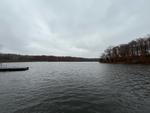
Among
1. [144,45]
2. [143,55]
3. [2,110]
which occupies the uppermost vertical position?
[144,45]

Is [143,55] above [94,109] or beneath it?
above

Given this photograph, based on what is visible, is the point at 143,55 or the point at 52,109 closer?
the point at 52,109

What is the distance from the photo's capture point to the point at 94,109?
26.3 ft

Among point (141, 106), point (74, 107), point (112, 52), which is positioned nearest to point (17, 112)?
point (74, 107)

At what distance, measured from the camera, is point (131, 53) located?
8594 centimetres

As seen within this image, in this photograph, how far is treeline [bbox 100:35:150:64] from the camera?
7273 centimetres

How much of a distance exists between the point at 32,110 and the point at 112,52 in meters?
99.3

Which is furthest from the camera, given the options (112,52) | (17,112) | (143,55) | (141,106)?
(112,52)

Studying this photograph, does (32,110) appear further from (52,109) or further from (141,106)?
(141,106)

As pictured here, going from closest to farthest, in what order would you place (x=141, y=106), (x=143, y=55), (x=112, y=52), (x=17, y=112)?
(x=17, y=112)
(x=141, y=106)
(x=143, y=55)
(x=112, y=52)

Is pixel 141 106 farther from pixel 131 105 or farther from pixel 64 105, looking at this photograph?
pixel 64 105

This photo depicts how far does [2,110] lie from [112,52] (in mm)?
100156

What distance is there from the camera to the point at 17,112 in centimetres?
764

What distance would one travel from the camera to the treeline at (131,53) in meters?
72.7
